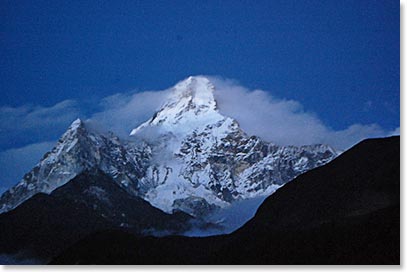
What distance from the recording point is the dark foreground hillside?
47.2 feet

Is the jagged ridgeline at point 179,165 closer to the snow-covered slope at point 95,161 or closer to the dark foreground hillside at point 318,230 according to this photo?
the snow-covered slope at point 95,161

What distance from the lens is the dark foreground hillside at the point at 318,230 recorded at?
14.4 m

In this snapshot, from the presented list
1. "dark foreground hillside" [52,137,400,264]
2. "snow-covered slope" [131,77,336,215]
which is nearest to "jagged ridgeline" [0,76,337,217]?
"snow-covered slope" [131,77,336,215]

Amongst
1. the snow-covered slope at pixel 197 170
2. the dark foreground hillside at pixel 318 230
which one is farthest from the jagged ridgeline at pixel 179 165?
the dark foreground hillside at pixel 318 230

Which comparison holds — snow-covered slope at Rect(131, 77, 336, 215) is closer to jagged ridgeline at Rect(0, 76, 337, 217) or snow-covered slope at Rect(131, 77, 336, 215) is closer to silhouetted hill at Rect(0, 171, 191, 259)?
jagged ridgeline at Rect(0, 76, 337, 217)

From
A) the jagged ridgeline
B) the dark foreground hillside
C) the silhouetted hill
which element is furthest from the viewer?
the jagged ridgeline

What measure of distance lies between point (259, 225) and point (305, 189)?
187 centimetres

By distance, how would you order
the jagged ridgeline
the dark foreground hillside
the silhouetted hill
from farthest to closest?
1. the jagged ridgeline
2. the silhouetted hill
3. the dark foreground hillside

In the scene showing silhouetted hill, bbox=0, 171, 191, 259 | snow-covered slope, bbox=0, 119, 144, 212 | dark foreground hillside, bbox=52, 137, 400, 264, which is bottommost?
dark foreground hillside, bbox=52, 137, 400, 264

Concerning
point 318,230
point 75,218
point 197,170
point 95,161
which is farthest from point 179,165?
point 318,230

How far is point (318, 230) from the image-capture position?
17641 millimetres

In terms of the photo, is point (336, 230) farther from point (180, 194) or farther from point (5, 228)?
point (180, 194)

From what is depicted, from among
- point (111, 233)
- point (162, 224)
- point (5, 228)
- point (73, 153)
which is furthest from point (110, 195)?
point (111, 233)

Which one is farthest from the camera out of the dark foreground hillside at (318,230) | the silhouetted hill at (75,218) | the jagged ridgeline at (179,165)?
the jagged ridgeline at (179,165)
